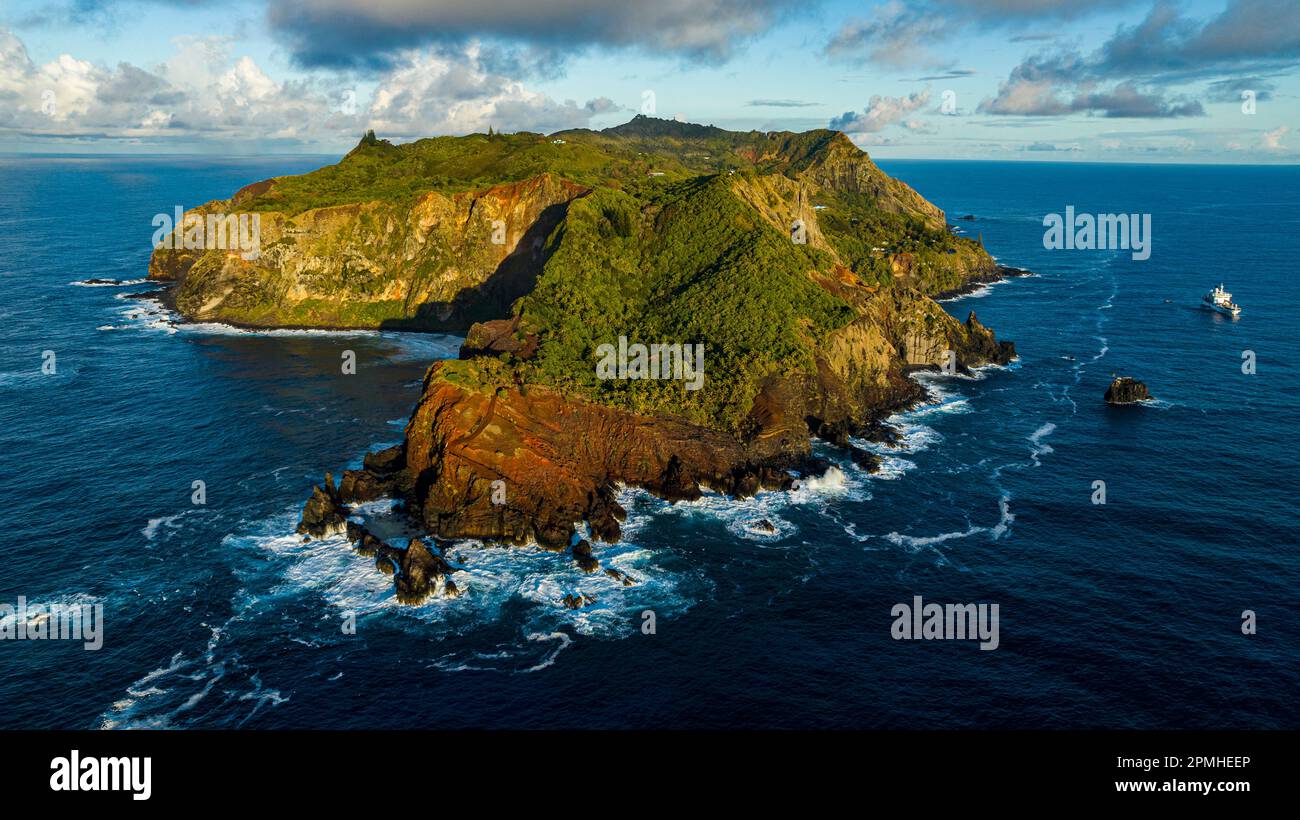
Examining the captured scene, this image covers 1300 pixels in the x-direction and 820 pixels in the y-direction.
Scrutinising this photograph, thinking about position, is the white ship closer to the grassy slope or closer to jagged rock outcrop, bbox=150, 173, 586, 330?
the grassy slope

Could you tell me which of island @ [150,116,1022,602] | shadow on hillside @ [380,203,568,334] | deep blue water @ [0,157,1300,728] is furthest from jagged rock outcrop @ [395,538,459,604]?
shadow on hillside @ [380,203,568,334]

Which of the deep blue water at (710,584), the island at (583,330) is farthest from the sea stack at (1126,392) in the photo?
the island at (583,330)

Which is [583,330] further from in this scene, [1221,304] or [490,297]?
[1221,304]

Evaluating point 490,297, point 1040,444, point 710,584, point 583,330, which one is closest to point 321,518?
point 710,584

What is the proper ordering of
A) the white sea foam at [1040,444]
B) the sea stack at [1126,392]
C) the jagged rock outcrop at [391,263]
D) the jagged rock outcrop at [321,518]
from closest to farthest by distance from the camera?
1. the jagged rock outcrop at [321,518]
2. the white sea foam at [1040,444]
3. the sea stack at [1126,392]
4. the jagged rock outcrop at [391,263]

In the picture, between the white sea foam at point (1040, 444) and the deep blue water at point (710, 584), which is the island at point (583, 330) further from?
the white sea foam at point (1040, 444)

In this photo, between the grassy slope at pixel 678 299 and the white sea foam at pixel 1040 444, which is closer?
the grassy slope at pixel 678 299
